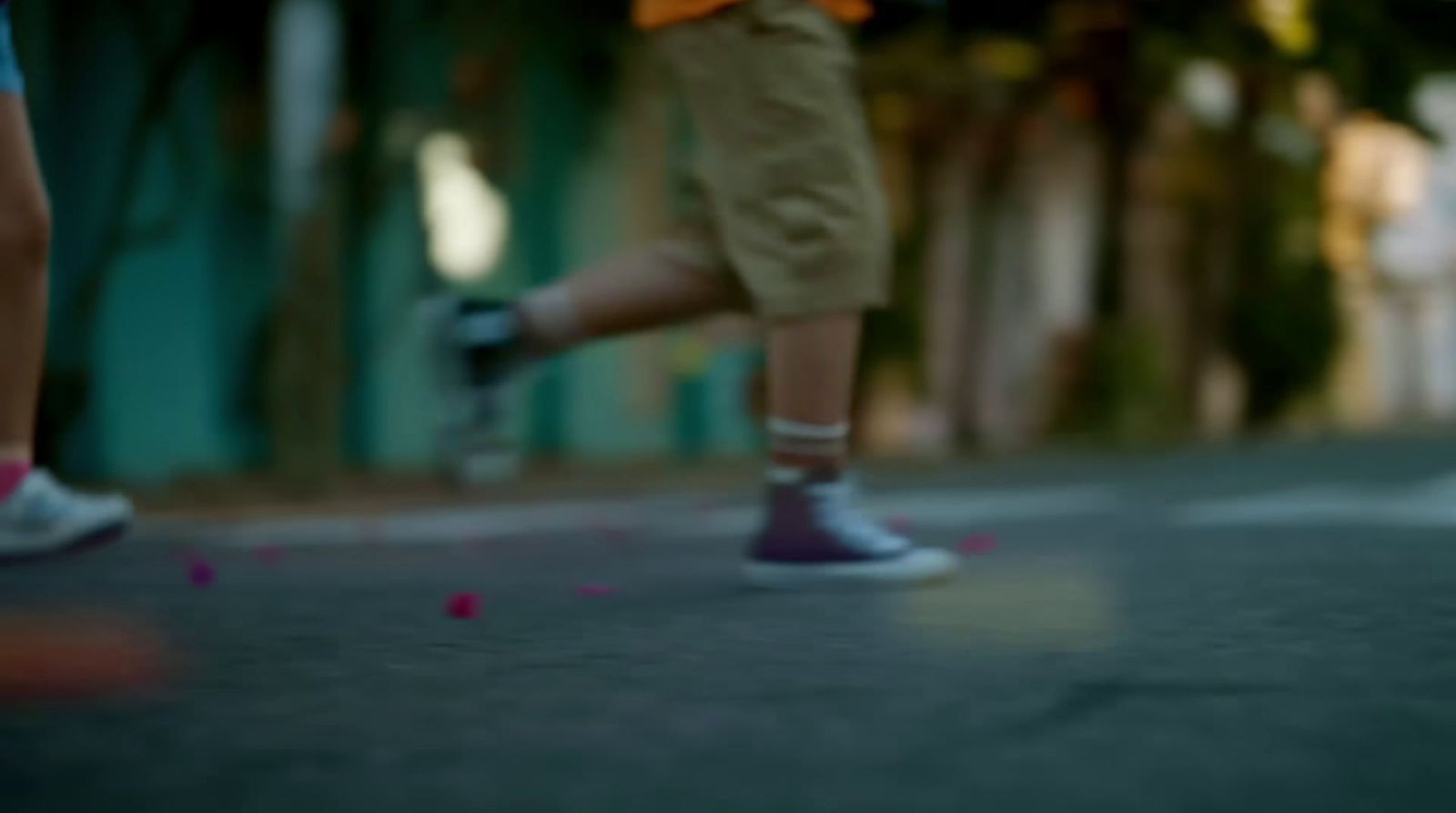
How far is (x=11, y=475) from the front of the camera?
3637 mm

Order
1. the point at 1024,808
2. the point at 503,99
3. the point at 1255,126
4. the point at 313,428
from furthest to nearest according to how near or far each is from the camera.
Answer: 1. the point at 1255,126
2. the point at 503,99
3. the point at 313,428
4. the point at 1024,808

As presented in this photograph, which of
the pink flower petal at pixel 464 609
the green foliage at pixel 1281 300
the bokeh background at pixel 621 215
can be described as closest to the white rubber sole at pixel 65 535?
Result: the pink flower petal at pixel 464 609

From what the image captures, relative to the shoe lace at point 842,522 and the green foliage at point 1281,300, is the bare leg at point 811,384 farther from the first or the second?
the green foliage at point 1281,300

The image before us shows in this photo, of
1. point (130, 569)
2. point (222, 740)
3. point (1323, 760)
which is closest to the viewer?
point (1323, 760)

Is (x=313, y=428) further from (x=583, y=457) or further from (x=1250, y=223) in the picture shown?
(x=1250, y=223)

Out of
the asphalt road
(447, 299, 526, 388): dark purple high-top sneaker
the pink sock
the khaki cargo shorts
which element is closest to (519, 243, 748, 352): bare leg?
(447, 299, 526, 388): dark purple high-top sneaker

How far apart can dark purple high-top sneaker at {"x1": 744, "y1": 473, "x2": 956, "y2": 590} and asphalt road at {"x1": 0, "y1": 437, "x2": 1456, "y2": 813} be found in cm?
12

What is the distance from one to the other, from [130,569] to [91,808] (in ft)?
9.39

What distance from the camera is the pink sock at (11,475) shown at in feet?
11.9

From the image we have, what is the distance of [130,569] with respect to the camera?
4641mm

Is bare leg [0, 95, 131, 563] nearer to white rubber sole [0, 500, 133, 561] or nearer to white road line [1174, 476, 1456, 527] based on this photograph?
white rubber sole [0, 500, 133, 561]

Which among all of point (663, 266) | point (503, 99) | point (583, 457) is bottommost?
point (583, 457)

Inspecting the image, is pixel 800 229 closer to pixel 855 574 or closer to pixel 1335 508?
pixel 855 574

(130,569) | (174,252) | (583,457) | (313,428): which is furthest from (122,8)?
(130,569)
